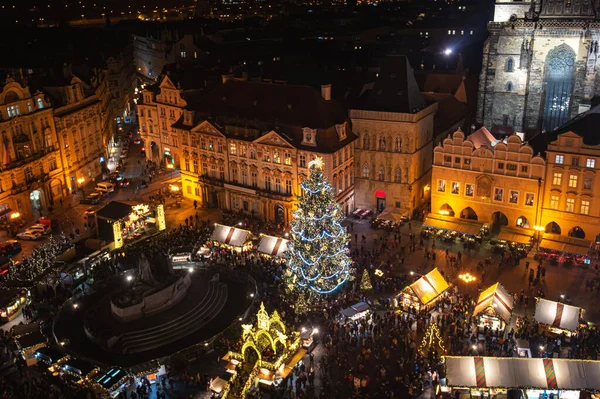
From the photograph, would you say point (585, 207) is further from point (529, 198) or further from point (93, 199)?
point (93, 199)

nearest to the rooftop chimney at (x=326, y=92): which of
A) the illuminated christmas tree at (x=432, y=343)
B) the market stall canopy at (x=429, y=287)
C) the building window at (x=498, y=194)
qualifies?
→ the building window at (x=498, y=194)

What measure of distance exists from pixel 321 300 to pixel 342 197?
19.2m

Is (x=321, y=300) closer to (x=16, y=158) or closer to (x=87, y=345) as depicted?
(x=87, y=345)

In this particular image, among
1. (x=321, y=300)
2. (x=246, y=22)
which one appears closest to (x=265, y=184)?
(x=321, y=300)

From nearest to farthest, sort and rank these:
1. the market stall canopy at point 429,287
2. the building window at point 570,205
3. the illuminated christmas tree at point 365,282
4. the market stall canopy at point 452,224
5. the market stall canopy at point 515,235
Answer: the market stall canopy at point 429,287
the illuminated christmas tree at point 365,282
the building window at point 570,205
the market stall canopy at point 515,235
the market stall canopy at point 452,224

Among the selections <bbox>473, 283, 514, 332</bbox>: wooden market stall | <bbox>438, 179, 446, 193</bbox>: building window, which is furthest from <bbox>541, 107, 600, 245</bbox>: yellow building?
<bbox>473, 283, 514, 332</bbox>: wooden market stall

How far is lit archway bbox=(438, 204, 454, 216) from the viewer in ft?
213

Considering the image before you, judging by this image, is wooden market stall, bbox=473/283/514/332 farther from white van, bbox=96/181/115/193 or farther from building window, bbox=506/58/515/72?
white van, bbox=96/181/115/193

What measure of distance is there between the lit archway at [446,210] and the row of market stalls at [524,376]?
27775 mm

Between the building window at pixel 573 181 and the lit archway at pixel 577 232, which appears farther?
the lit archway at pixel 577 232

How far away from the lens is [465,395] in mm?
39031

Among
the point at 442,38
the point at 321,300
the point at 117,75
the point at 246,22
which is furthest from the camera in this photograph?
the point at 246,22

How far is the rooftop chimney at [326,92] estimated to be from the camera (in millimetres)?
66062

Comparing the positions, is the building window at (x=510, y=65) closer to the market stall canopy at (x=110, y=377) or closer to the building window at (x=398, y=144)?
the building window at (x=398, y=144)
